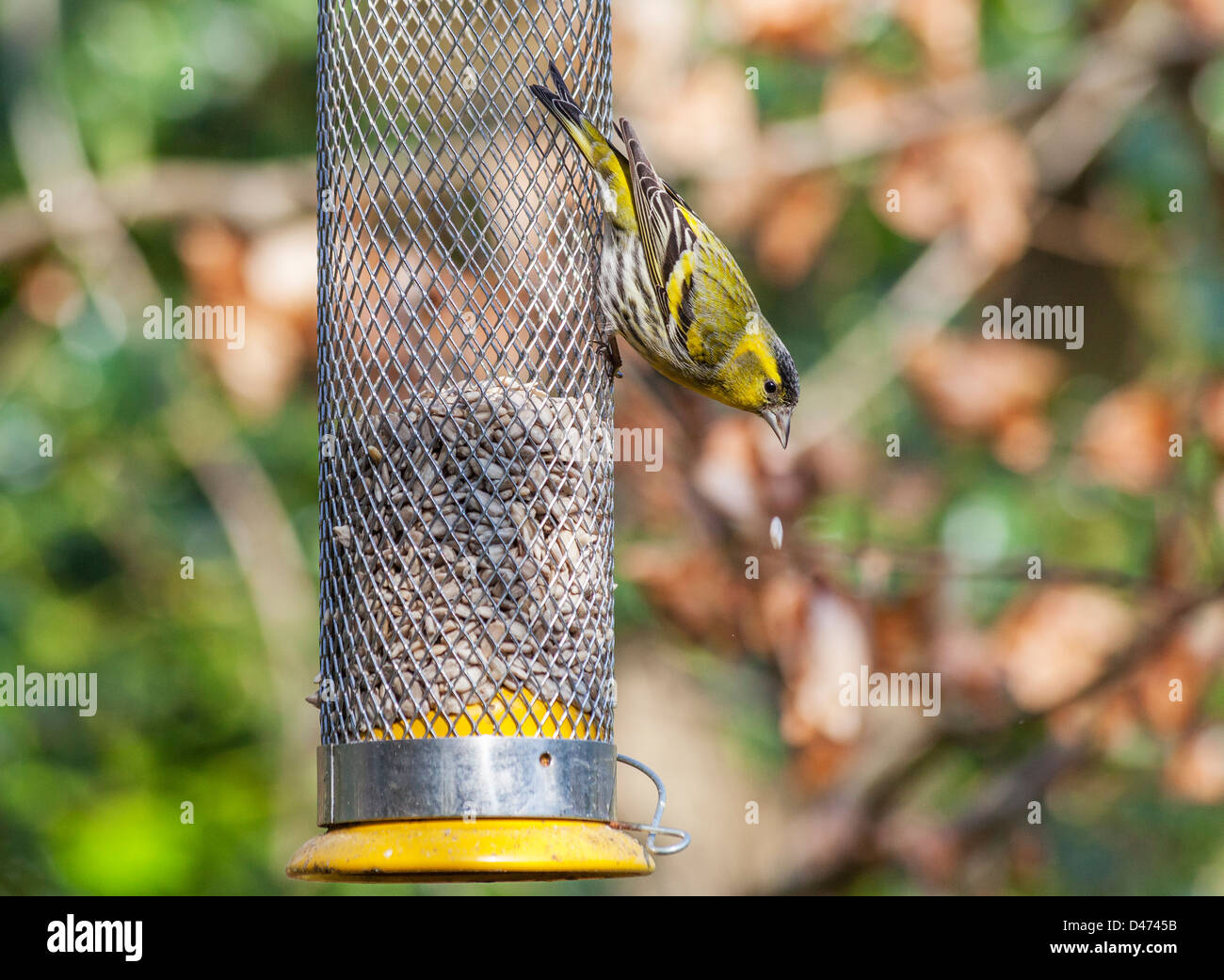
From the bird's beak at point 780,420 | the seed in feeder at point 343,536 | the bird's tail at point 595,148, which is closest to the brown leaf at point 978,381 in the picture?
the bird's beak at point 780,420

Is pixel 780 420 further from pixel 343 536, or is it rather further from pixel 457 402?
pixel 343 536

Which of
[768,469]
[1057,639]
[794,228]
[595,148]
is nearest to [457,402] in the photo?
[595,148]

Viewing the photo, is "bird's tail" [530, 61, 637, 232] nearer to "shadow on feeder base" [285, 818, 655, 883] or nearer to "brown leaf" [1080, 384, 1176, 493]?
"shadow on feeder base" [285, 818, 655, 883]

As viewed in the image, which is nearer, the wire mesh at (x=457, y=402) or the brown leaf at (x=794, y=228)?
the wire mesh at (x=457, y=402)

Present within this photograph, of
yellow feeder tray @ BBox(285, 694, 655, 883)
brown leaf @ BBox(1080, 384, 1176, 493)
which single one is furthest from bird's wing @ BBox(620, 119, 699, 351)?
brown leaf @ BBox(1080, 384, 1176, 493)

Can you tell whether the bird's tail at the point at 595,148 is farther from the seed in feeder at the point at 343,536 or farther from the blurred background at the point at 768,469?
the blurred background at the point at 768,469
